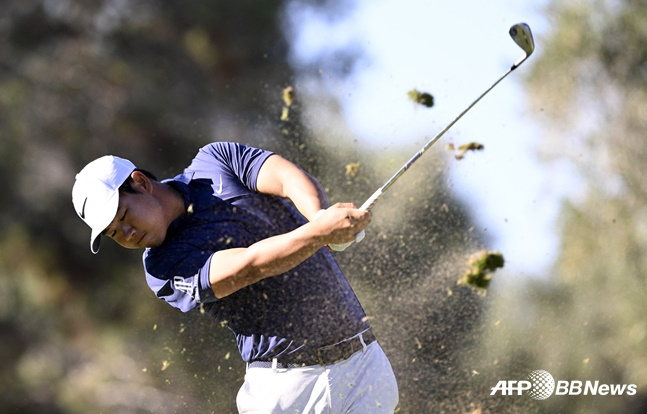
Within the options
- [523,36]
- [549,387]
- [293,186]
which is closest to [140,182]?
[293,186]

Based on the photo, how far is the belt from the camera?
9.54ft

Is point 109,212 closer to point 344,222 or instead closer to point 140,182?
point 140,182

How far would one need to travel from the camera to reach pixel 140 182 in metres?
2.94

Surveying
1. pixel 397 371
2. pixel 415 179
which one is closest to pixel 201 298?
pixel 397 371

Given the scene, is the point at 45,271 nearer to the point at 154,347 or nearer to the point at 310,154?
the point at 154,347

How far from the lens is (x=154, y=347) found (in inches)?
302

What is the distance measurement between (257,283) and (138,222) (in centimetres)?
38

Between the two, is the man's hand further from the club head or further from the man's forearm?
the club head

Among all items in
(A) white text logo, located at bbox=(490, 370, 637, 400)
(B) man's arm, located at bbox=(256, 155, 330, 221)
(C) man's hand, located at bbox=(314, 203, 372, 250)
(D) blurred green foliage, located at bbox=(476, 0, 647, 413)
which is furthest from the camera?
(D) blurred green foliage, located at bbox=(476, 0, 647, 413)

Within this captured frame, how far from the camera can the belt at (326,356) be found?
291 cm

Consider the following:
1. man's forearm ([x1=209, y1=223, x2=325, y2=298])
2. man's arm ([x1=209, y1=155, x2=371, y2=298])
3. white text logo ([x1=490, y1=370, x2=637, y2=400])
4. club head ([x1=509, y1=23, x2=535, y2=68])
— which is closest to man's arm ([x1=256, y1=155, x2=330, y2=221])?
man's arm ([x1=209, y1=155, x2=371, y2=298])

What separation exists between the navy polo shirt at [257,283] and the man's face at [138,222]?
0.05 m

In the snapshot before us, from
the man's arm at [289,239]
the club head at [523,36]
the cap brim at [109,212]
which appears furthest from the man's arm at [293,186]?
the club head at [523,36]

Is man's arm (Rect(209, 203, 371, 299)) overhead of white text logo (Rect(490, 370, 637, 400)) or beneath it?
overhead
